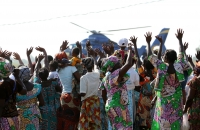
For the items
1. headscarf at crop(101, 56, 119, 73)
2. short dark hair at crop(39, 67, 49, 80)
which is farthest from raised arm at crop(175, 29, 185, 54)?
short dark hair at crop(39, 67, 49, 80)

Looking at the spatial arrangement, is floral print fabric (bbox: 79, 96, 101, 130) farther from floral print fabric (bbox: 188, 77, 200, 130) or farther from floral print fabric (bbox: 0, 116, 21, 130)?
floral print fabric (bbox: 0, 116, 21, 130)

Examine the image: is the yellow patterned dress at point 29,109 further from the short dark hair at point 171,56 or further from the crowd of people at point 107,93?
the short dark hair at point 171,56

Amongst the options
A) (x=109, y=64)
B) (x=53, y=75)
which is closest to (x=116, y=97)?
(x=109, y=64)

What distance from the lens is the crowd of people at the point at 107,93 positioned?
6656 millimetres

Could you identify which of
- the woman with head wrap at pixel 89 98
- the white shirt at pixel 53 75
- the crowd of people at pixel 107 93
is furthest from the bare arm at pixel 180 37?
the white shirt at pixel 53 75

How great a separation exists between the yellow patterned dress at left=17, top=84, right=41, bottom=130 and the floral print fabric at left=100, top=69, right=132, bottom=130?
115cm

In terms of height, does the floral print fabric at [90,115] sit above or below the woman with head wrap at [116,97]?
below

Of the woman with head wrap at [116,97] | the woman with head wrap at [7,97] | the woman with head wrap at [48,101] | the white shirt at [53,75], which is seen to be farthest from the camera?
the white shirt at [53,75]

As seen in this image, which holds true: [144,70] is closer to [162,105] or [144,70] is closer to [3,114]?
[162,105]

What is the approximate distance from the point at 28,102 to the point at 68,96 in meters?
1.54

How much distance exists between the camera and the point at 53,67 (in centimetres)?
973

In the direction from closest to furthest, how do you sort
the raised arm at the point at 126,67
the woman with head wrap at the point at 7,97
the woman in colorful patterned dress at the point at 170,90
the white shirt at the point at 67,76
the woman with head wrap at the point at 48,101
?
1. the woman with head wrap at the point at 7,97
2. the raised arm at the point at 126,67
3. the woman in colorful patterned dress at the point at 170,90
4. the white shirt at the point at 67,76
5. the woman with head wrap at the point at 48,101

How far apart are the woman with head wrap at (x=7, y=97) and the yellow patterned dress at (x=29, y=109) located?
105cm

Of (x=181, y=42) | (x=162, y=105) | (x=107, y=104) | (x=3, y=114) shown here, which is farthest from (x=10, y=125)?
(x=181, y=42)
